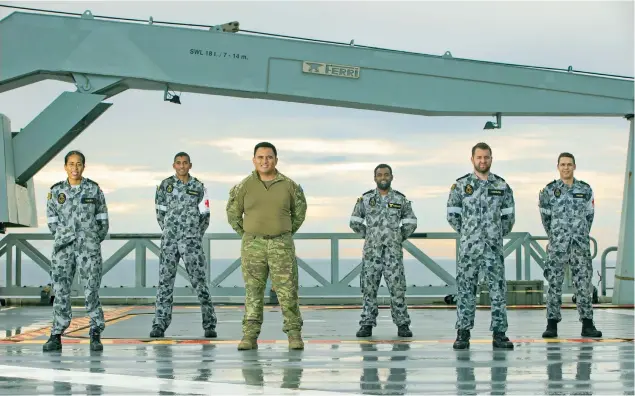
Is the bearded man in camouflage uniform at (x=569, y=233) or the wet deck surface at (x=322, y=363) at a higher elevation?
the bearded man in camouflage uniform at (x=569, y=233)

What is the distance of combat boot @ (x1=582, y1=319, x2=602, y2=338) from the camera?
12.7 metres

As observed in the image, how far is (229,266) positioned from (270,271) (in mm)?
9777

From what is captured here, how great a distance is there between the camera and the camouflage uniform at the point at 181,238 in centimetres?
Answer: 1292

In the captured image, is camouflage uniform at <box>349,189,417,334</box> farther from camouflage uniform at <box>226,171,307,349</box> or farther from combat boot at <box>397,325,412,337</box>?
camouflage uniform at <box>226,171,307,349</box>

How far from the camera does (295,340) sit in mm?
11008

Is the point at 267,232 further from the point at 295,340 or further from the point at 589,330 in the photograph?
the point at 589,330

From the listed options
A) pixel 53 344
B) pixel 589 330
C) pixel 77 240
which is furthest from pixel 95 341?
pixel 589 330

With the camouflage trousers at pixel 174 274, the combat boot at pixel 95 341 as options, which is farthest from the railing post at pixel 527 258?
the combat boot at pixel 95 341

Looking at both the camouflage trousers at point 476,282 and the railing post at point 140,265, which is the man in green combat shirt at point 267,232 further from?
the railing post at point 140,265

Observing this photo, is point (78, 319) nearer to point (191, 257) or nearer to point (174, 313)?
point (174, 313)

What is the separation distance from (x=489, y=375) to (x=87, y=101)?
10456mm

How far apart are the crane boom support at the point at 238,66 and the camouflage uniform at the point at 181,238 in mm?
4758

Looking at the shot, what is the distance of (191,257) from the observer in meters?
13.0

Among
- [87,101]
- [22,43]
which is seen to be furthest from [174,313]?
[22,43]
